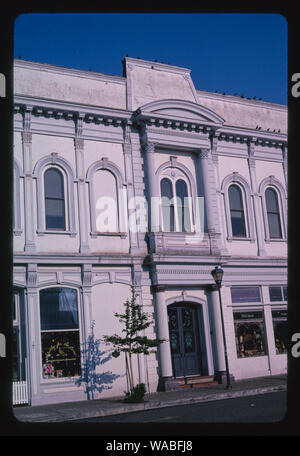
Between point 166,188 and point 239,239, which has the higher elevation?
point 166,188

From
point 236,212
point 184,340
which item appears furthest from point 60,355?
point 236,212

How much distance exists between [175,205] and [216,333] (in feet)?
15.5

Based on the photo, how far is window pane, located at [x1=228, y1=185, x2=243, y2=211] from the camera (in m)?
19.1

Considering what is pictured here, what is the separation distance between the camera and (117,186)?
56.5ft

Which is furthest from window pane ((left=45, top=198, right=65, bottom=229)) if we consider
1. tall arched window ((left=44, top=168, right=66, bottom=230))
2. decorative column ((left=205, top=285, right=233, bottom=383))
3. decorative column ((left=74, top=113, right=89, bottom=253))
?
decorative column ((left=205, top=285, right=233, bottom=383))

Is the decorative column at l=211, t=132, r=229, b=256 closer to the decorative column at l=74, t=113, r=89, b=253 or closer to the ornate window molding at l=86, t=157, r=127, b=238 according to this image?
the ornate window molding at l=86, t=157, r=127, b=238

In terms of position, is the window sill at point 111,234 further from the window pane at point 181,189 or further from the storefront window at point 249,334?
the storefront window at point 249,334

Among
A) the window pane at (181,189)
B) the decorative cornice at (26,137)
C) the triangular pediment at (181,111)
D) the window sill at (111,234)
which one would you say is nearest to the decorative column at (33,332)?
the window sill at (111,234)

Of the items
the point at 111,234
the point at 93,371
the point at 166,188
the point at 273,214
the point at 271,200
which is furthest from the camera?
the point at 166,188

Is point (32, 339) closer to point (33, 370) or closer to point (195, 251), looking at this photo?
point (33, 370)

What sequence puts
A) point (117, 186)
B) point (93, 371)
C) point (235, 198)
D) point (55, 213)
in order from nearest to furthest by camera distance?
point (93, 371), point (55, 213), point (117, 186), point (235, 198)

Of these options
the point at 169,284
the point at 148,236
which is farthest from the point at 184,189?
the point at 169,284

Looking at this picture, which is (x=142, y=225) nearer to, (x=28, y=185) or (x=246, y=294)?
(x=28, y=185)

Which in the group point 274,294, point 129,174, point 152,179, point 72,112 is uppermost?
point 72,112
